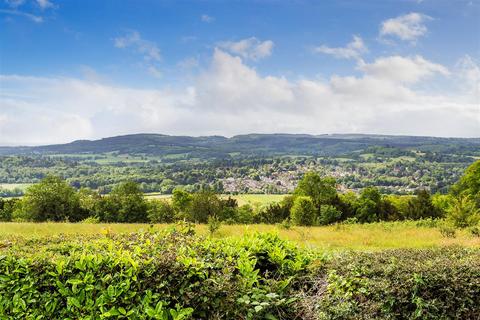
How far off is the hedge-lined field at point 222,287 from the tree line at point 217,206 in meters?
37.3

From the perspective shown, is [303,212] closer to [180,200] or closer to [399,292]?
[180,200]

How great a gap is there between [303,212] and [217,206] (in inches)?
464

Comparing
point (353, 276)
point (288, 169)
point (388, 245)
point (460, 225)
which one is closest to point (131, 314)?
point (353, 276)

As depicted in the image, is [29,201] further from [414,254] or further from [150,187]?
[150,187]

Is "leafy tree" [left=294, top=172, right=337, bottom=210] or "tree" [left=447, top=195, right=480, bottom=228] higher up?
"tree" [left=447, top=195, right=480, bottom=228]

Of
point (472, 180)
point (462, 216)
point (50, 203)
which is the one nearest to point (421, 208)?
point (472, 180)

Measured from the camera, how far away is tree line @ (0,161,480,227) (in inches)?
1823

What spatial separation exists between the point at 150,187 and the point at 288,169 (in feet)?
238

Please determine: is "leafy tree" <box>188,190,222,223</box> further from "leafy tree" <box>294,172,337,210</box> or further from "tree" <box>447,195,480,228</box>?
"tree" <box>447,195,480,228</box>

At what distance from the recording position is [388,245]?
14109 mm

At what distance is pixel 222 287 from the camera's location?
189 inches

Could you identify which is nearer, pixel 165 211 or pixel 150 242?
pixel 150 242

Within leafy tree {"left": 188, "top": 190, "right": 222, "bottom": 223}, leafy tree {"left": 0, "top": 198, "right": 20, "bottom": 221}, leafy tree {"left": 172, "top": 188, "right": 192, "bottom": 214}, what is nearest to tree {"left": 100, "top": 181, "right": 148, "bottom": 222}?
leafy tree {"left": 172, "top": 188, "right": 192, "bottom": 214}

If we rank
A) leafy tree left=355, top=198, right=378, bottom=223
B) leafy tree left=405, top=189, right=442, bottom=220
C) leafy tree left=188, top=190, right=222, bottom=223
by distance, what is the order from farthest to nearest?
1. leafy tree left=355, top=198, right=378, bottom=223
2. leafy tree left=405, top=189, right=442, bottom=220
3. leafy tree left=188, top=190, right=222, bottom=223
